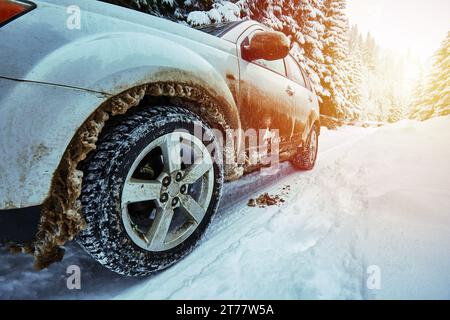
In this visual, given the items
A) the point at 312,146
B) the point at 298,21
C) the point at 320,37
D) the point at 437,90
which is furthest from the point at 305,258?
the point at 437,90

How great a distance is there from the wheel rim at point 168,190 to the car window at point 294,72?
6.36 feet

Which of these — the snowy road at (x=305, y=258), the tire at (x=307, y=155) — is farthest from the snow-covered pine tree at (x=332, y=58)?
the snowy road at (x=305, y=258)

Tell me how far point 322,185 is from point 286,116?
1.08m

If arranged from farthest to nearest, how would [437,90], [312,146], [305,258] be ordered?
1. [437,90]
2. [312,146]
3. [305,258]

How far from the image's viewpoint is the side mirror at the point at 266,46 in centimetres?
199

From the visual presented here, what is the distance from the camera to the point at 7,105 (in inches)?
35.5

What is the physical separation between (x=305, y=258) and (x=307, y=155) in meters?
2.50

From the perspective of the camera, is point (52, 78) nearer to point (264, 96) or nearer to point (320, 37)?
point (264, 96)

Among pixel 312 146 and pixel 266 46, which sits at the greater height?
pixel 266 46

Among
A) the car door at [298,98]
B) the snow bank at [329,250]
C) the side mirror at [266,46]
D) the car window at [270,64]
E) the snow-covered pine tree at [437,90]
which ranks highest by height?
the side mirror at [266,46]

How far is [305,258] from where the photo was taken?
1.62 metres

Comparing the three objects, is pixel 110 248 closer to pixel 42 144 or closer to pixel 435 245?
pixel 42 144

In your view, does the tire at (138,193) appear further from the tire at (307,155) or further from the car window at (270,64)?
the tire at (307,155)

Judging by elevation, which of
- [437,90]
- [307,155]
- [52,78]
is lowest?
[437,90]
